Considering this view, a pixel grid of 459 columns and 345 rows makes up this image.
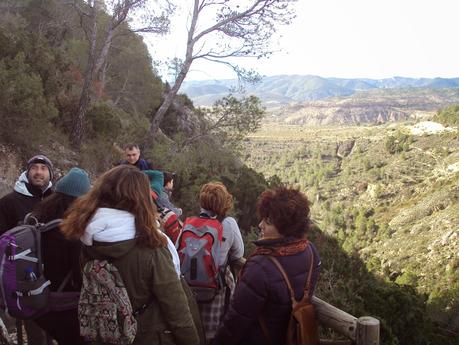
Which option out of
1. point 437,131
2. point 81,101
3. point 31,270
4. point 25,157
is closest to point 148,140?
point 81,101

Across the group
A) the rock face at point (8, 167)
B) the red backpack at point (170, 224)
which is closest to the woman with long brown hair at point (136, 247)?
the red backpack at point (170, 224)

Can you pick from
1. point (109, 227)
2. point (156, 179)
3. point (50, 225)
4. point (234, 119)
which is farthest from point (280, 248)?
point (234, 119)

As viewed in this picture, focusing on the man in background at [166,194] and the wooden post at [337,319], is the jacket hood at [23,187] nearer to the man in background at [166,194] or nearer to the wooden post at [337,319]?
the man in background at [166,194]

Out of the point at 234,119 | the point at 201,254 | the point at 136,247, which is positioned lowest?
the point at 201,254

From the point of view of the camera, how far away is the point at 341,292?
6641 millimetres

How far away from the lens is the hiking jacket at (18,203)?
10.0ft

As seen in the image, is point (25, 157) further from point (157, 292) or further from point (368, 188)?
point (368, 188)

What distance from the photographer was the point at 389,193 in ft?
271

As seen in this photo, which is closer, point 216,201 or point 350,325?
point 350,325

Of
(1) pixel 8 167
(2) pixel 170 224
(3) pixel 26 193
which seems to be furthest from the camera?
(1) pixel 8 167

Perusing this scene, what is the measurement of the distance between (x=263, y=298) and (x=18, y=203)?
1984mm

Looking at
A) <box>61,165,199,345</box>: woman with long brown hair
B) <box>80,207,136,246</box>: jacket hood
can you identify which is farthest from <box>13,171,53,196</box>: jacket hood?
<box>80,207,136,246</box>: jacket hood

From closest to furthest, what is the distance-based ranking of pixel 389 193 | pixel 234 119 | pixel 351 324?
Answer: pixel 351 324, pixel 234 119, pixel 389 193

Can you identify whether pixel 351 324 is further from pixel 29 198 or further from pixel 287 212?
pixel 29 198
